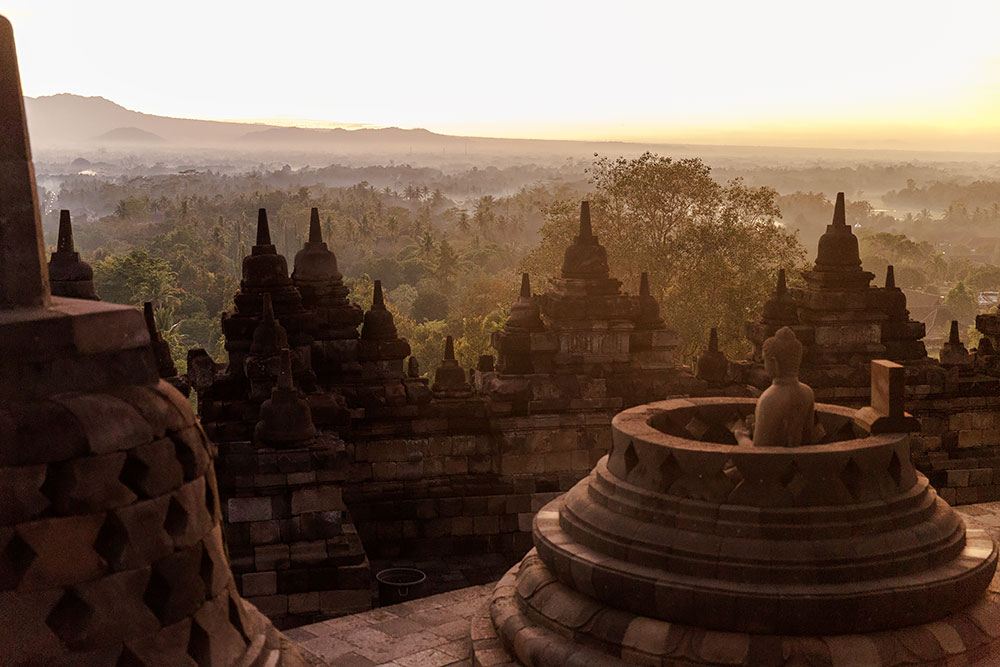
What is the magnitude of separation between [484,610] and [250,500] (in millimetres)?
3090

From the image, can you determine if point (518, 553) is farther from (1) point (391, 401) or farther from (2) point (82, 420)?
(2) point (82, 420)

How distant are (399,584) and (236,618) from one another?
8780 mm

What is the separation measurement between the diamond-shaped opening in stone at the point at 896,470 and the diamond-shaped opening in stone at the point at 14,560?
7451 millimetres

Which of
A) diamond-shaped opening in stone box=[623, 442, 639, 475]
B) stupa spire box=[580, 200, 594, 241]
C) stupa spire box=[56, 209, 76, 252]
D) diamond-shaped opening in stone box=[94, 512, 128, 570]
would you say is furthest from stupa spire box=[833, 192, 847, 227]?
diamond-shaped opening in stone box=[94, 512, 128, 570]

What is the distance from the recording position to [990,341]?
63.3ft

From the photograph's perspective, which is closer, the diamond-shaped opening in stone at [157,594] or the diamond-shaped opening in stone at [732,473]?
the diamond-shaped opening in stone at [157,594]

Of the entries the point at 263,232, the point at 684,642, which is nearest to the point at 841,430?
the point at 684,642

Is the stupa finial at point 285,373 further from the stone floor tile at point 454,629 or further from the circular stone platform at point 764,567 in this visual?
the circular stone platform at point 764,567

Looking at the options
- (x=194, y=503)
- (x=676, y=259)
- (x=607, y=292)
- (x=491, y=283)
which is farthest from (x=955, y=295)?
(x=194, y=503)

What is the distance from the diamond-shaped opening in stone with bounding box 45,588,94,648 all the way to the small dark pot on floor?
9.51 meters

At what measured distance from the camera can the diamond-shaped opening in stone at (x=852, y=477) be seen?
9109mm

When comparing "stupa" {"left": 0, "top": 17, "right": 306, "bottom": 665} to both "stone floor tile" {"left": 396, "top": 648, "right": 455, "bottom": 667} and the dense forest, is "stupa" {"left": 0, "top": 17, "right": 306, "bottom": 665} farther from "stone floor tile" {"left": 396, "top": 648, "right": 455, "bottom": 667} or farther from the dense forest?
the dense forest

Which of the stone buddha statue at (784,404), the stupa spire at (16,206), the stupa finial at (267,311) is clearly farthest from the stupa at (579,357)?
the stupa spire at (16,206)

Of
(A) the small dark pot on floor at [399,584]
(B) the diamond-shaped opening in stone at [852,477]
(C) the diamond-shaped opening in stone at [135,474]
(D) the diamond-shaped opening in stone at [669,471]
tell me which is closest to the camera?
(C) the diamond-shaped opening in stone at [135,474]
